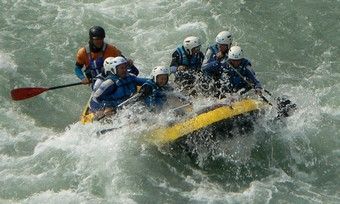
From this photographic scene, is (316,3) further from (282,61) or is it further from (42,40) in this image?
(42,40)

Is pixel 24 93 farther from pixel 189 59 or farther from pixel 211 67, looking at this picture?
pixel 211 67

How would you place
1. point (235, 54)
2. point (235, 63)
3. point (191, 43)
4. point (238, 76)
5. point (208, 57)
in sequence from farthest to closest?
1. point (191, 43)
2. point (208, 57)
3. point (238, 76)
4. point (235, 63)
5. point (235, 54)

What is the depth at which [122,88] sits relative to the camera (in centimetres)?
980

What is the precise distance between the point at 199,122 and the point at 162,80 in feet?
3.10

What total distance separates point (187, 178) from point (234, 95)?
159 cm

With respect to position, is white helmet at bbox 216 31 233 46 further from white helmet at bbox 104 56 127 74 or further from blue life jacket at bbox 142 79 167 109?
white helmet at bbox 104 56 127 74

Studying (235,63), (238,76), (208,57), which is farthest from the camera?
(208,57)

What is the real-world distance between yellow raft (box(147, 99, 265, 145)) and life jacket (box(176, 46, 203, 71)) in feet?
5.34

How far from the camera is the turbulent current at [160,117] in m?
9.26

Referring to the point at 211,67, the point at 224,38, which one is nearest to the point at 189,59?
the point at 211,67

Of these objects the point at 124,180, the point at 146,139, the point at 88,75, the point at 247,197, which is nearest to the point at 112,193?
the point at 124,180

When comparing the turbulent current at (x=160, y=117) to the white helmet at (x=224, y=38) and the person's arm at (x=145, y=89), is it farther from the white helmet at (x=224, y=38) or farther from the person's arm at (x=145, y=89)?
the white helmet at (x=224, y=38)

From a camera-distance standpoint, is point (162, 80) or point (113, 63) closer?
point (162, 80)

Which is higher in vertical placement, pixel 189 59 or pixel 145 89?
pixel 145 89
